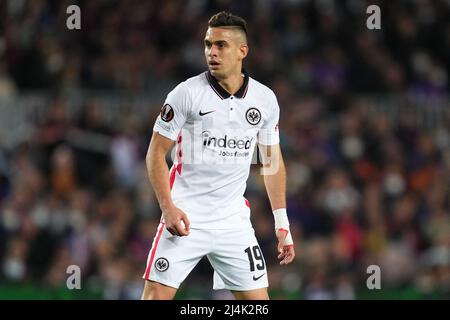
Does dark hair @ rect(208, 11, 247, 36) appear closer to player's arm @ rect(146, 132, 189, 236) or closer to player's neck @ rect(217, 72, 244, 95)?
player's neck @ rect(217, 72, 244, 95)

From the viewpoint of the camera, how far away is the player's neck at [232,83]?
25.3 ft

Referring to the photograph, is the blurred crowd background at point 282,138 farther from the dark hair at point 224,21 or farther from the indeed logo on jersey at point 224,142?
the dark hair at point 224,21

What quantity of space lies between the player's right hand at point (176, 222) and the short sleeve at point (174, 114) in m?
0.51

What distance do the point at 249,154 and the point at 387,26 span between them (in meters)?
8.94

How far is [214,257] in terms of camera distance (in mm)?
7711

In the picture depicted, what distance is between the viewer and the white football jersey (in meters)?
7.60

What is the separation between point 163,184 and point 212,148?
0.46 meters

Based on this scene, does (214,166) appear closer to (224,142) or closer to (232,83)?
(224,142)

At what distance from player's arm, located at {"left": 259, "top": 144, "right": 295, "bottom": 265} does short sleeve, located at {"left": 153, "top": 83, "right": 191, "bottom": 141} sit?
2.26 feet

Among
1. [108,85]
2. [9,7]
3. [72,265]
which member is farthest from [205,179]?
[9,7]

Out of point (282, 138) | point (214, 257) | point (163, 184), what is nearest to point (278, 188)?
point (214, 257)

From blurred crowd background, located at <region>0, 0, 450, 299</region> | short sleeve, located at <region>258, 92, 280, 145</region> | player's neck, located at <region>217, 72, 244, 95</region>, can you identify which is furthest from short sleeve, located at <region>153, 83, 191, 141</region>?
blurred crowd background, located at <region>0, 0, 450, 299</region>

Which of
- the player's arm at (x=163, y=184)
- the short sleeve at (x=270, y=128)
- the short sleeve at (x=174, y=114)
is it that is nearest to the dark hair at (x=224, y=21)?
the short sleeve at (x=174, y=114)
